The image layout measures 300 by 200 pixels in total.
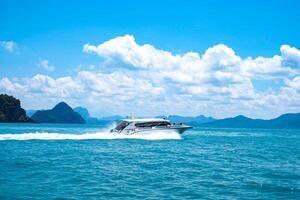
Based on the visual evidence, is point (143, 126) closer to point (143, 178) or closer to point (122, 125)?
point (122, 125)

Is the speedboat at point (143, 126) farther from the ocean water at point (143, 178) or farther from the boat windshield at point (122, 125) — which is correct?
the ocean water at point (143, 178)

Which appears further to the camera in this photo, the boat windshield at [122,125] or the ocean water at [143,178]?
the boat windshield at [122,125]

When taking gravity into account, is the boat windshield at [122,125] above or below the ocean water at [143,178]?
above

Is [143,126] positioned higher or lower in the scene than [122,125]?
lower

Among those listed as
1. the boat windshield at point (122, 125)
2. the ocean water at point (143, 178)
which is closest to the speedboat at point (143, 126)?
the boat windshield at point (122, 125)

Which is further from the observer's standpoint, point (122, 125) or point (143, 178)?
point (122, 125)

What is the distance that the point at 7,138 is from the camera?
66.9 m

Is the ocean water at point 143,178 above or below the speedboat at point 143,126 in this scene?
below

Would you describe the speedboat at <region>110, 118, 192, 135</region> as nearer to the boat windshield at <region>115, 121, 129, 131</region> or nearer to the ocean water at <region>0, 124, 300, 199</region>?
the boat windshield at <region>115, 121, 129, 131</region>

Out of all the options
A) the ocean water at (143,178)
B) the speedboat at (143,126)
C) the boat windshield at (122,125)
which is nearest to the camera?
the ocean water at (143,178)

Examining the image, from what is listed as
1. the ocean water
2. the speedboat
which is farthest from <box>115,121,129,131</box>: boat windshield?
the ocean water

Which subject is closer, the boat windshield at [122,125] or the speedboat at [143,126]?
the speedboat at [143,126]

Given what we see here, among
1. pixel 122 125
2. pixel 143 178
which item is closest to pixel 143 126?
pixel 122 125

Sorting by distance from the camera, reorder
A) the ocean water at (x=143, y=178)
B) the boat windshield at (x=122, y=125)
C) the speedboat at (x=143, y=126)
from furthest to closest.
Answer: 1. the boat windshield at (x=122, y=125)
2. the speedboat at (x=143, y=126)
3. the ocean water at (x=143, y=178)
